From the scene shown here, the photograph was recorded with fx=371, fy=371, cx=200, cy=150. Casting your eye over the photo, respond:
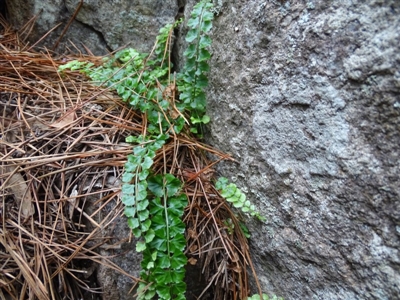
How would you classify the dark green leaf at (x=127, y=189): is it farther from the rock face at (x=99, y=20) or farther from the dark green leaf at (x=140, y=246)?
the rock face at (x=99, y=20)

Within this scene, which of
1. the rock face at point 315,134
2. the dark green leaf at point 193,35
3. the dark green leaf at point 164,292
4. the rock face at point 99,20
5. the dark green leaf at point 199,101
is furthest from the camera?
the rock face at point 99,20

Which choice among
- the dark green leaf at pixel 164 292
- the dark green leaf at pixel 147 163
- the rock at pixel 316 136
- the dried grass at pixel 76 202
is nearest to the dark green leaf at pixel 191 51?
the rock at pixel 316 136

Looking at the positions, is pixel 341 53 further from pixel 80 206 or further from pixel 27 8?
pixel 27 8

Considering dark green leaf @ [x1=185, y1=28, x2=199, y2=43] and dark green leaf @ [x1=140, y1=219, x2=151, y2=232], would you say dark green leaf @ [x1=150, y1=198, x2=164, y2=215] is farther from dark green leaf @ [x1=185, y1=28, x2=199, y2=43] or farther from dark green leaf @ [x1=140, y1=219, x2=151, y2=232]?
dark green leaf @ [x1=185, y1=28, x2=199, y2=43]

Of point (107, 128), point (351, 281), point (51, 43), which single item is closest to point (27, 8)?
point (51, 43)

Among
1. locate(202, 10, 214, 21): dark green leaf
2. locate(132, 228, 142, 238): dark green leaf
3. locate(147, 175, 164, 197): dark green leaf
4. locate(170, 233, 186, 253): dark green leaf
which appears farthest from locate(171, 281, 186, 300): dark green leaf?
locate(202, 10, 214, 21): dark green leaf

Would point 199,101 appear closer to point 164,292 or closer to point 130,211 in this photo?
point 130,211
